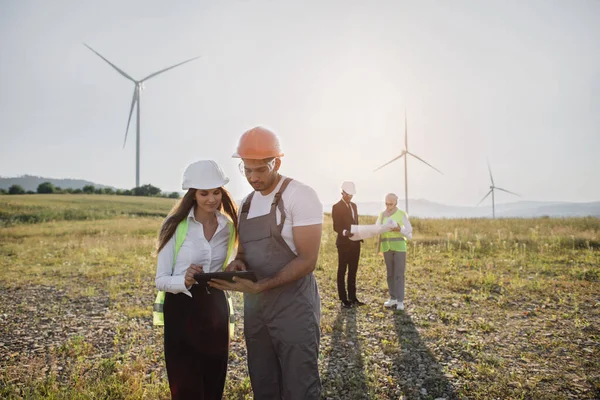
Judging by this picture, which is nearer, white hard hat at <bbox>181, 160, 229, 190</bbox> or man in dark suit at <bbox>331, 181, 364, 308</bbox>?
white hard hat at <bbox>181, 160, 229, 190</bbox>

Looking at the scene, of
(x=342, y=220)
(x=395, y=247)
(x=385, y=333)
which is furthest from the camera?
(x=342, y=220)

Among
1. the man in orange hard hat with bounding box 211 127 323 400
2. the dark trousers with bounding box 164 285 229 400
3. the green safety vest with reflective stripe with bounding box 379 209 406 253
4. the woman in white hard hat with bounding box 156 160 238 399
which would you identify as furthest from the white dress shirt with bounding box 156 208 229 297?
the green safety vest with reflective stripe with bounding box 379 209 406 253

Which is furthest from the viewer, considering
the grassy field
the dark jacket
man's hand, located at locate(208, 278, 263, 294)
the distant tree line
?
the distant tree line

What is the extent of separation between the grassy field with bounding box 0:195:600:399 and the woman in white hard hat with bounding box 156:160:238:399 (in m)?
1.89

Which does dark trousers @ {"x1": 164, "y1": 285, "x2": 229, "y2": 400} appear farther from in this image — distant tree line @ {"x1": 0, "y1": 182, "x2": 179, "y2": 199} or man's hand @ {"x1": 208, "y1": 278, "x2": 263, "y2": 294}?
distant tree line @ {"x1": 0, "y1": 182, "x2": 179, "y2": 199}

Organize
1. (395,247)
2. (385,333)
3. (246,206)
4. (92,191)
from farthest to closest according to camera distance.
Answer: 1. (92,191)
2. (395,247)
3. (385,333)
4. (246,206)

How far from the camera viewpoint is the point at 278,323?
2615 millimetres

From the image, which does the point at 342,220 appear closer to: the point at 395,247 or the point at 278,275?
the point at 395,247

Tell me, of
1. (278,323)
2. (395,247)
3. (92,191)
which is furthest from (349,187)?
(92,191)

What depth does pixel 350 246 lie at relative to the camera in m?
7.98

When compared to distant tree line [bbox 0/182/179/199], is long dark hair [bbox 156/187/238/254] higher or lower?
lower

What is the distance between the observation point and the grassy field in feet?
14.9

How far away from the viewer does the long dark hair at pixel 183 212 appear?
2.86m

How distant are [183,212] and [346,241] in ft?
17.8
